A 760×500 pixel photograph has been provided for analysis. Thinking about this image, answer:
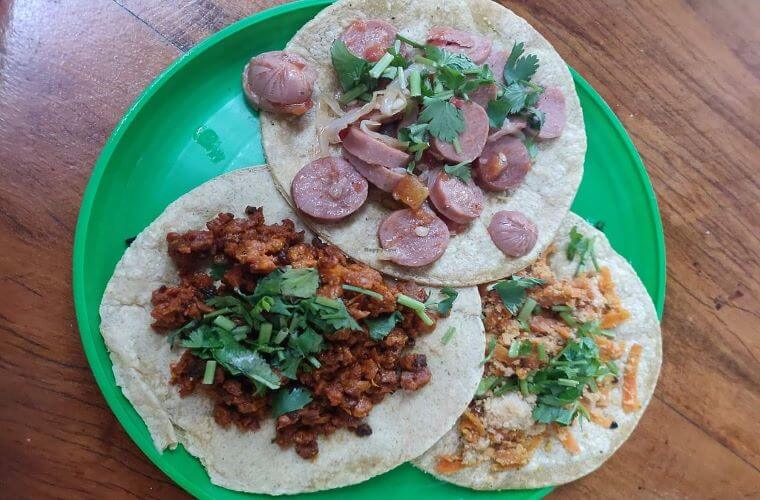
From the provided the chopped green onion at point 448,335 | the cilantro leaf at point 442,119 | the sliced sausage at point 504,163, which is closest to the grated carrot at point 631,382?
the chopped green onion at point 448,335

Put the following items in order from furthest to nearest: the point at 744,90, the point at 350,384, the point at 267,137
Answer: the point at 744,90, the point at 267,137, the point at 350,384

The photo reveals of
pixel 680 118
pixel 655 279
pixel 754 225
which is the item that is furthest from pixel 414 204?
pixel 754 225

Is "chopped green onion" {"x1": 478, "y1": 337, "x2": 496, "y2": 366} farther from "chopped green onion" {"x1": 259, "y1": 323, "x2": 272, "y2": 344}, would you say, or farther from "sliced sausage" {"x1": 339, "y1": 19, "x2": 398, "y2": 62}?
"sliced sausage" {"x1": 339, "y1": 19, "x2": 398, "y2": 62}

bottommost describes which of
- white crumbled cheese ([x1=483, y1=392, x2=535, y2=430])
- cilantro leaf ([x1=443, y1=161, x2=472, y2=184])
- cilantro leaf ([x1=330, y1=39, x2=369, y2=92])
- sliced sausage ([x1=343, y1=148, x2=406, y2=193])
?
white crumbled cheese ([x1=483, y1=392, x2=535, y2=430])

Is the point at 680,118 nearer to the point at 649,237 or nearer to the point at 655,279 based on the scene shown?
the point at 649,237

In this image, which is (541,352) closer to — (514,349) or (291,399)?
(514,349)

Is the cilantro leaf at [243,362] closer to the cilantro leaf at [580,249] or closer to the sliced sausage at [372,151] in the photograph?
the sliced sausage at [372,151]


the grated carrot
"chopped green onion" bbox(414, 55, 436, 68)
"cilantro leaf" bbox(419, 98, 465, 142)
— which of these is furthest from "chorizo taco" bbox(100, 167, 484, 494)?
"chopped green onion" bbox(414, 55, 436, 68)
